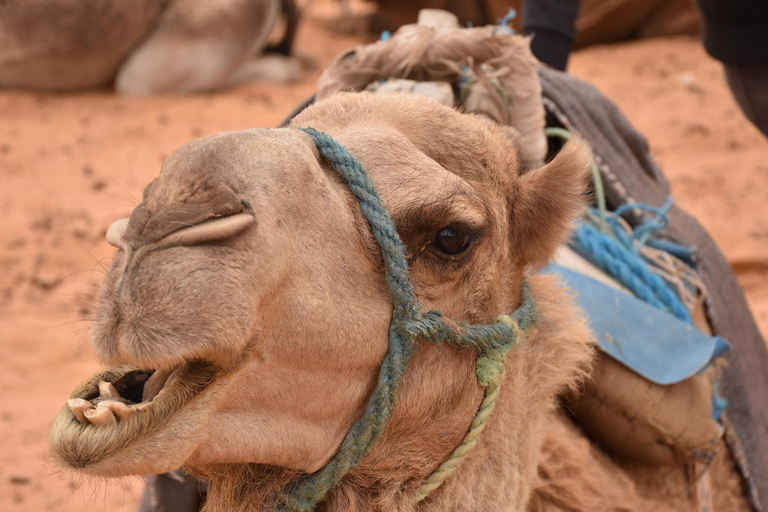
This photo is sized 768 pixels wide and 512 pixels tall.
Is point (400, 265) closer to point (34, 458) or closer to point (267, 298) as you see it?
point (267, 298)

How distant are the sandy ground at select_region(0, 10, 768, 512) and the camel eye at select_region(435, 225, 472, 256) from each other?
159cm

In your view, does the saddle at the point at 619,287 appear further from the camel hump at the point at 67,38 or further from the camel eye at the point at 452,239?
the camel hump at the point at 67,38

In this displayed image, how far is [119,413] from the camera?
1.12m

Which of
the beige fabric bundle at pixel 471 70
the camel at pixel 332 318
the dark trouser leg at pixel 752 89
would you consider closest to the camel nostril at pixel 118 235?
the camel at pixel 332 318

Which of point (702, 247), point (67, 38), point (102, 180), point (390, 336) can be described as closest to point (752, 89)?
point (702, 247)

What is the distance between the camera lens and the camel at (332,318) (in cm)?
113

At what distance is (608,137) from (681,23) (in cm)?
664

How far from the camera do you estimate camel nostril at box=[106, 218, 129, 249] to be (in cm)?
118

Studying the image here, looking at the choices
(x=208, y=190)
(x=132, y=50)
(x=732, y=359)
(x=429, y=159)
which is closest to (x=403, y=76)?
(x=429, y=159)

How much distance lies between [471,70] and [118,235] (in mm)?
1110

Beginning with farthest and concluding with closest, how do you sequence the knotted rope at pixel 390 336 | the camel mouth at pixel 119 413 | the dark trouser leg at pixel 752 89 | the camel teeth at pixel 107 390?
the dark trouser leg at pixel 752 89 → the knotted rope at pixel 390 336 → the camel teeth at pixel 107 390 → the camel mouth at pixel 119 413

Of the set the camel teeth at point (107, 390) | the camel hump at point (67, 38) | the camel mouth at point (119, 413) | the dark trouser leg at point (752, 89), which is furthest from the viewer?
the camel hump at point (67, 38)

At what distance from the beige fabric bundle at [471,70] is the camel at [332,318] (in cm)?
22

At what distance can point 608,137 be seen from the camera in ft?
8.38
